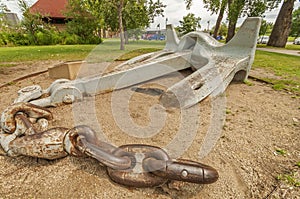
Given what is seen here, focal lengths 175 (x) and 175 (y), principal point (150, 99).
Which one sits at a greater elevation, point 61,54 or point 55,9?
point 55,9

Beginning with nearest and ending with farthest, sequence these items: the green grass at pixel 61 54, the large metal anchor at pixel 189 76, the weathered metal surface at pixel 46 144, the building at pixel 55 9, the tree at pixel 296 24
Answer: the weathered metal surface at pixel 46 144 < the large metal anchor at pixel 189 76 < the green grass at pixel 61 54 < the building at pixel 55 9 < the tree at pixel 296 24

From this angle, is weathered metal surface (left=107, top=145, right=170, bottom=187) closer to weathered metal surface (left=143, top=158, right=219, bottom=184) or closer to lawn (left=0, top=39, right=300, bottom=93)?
weathered metal surface (left=143, top=158, right=219, bottom=184)

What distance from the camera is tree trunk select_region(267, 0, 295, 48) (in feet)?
44.0

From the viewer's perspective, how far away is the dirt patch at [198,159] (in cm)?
109

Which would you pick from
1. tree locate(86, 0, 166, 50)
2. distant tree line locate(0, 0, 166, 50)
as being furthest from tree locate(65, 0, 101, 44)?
tree locate(86, 0, 166, 50)

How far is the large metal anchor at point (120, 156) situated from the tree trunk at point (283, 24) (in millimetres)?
17357

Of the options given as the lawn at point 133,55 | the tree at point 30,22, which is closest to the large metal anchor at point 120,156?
the lawn at point 133,55

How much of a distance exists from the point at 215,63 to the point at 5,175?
3.02 metres

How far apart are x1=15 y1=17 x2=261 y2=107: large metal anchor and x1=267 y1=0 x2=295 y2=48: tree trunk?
46.7 ft

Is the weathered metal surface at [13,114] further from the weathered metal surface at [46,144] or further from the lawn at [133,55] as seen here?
the lawn at [133,55]

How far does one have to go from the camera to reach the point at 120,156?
101 centimetres

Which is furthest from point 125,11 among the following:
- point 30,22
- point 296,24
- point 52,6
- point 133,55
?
point 296,24

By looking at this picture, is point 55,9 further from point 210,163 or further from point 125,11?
point 210,163

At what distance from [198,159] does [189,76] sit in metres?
1.42
